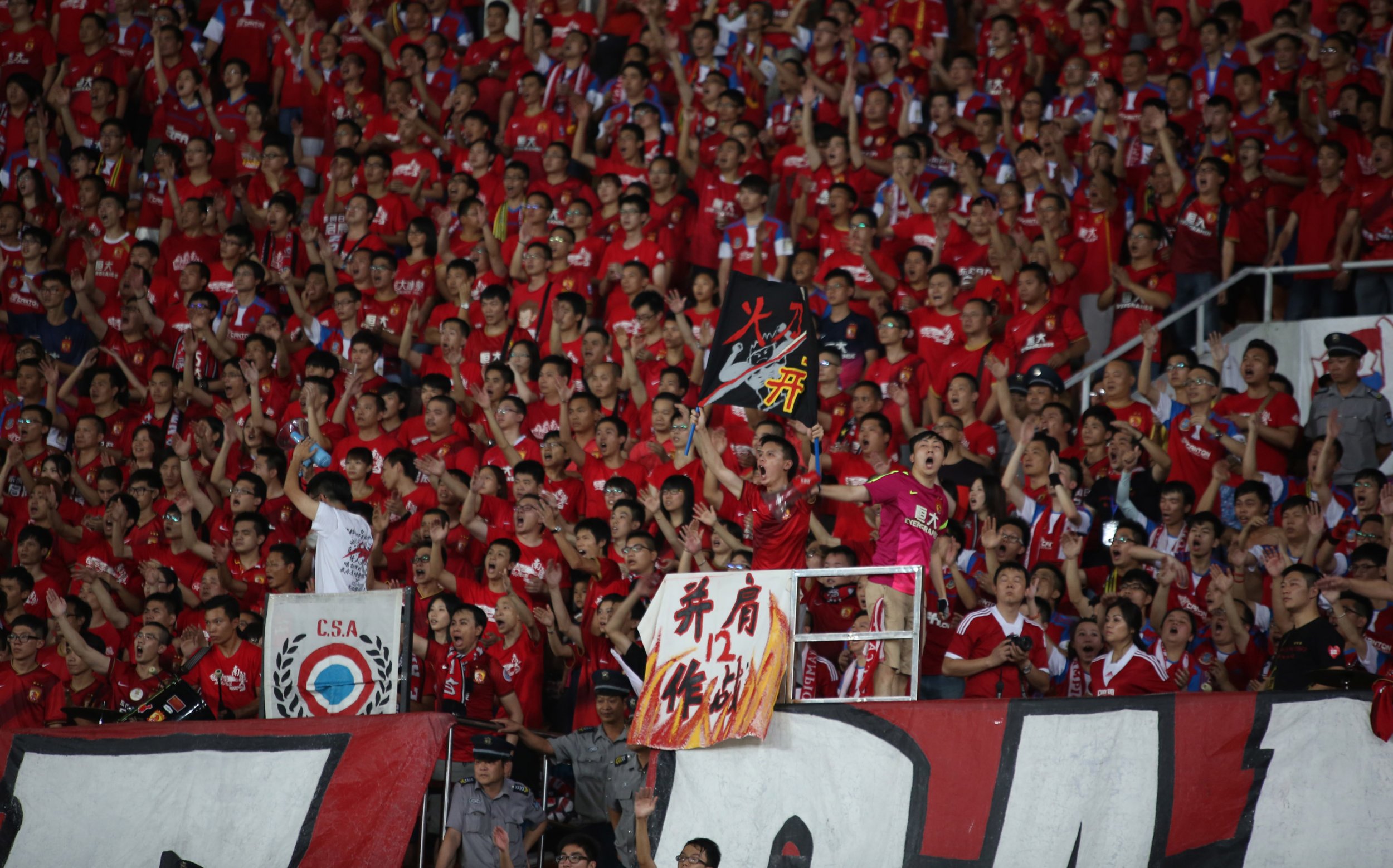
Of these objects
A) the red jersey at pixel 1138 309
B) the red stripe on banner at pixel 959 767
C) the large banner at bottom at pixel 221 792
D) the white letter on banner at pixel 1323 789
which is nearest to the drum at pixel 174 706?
the large banner at bottom at pixel 221 792

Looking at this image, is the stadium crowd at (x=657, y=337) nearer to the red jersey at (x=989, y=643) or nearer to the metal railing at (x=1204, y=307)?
the red jersey at (x=989, y=643)

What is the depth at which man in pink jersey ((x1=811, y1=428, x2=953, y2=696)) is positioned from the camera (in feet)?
26.8

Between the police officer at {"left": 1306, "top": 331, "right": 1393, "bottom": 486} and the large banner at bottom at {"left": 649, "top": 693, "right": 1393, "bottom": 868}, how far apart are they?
148 inches

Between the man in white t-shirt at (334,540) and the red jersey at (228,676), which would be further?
the red jersey at (228,676)

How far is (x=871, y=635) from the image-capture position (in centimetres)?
792

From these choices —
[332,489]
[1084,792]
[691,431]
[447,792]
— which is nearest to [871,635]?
[1084,792]

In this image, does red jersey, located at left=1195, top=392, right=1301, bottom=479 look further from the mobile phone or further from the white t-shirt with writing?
the white t-shirt with writing

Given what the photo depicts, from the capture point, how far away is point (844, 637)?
793 cm

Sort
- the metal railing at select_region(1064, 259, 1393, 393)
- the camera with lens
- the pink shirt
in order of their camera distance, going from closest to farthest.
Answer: the pink shirt < the camera with lens < the metal railing at select_region(1064, 259, 1393, 393)

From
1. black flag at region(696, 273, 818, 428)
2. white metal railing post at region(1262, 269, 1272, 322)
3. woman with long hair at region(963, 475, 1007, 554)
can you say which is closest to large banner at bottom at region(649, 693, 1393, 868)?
black flag at region(696, 273, 818, 428)

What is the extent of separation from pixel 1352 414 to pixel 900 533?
3.87m

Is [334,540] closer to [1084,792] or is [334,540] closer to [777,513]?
[777,513]

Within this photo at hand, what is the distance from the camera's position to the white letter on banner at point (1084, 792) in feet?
24.4

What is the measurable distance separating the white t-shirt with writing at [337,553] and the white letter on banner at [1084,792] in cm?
431
